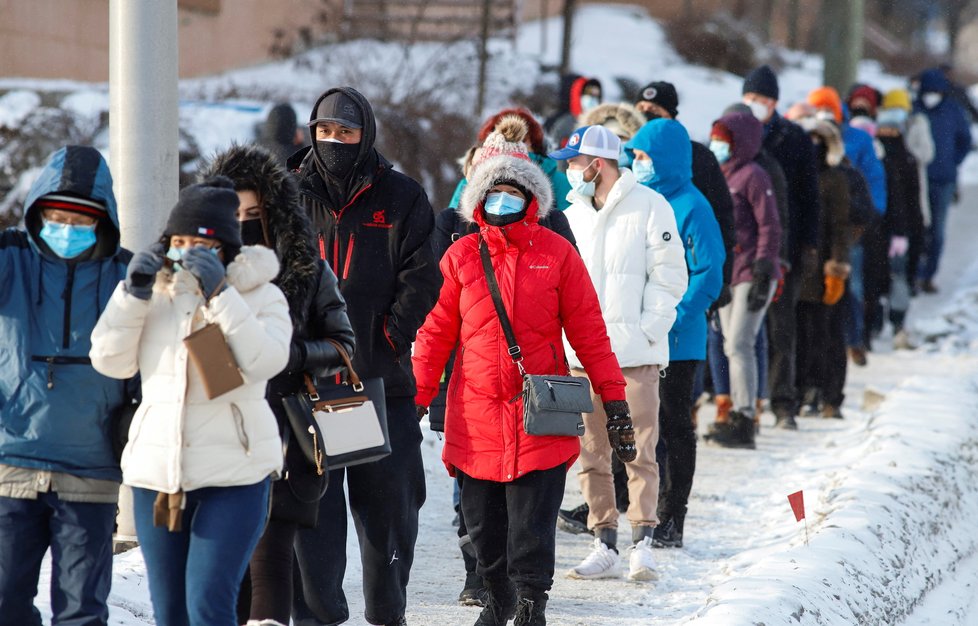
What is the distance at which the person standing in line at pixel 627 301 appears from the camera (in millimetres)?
6805

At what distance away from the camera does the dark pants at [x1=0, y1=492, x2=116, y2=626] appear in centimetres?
438

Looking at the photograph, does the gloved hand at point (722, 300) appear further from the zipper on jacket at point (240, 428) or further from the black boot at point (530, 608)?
the zipper on jacket at point (240, 428)

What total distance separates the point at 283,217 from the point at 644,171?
3.23 m

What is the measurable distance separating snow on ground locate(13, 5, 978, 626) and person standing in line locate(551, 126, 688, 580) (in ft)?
0.81

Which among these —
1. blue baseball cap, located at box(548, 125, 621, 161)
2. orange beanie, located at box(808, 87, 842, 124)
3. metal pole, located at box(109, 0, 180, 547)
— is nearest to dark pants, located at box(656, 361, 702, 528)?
blue baseball cap, located at box(548, 125, 621, 161)

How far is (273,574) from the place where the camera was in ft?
15.6

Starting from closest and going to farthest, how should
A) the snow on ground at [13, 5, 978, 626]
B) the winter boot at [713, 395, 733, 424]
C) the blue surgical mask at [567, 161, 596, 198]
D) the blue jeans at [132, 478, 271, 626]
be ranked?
the blue jeans at [132, 478, 271, 626]
the snow on ground at [13, 5, 978, 626]
the blue surgical mask at [567, 161, 596, 198]
the winter boot at [713, 395, 733, 424]

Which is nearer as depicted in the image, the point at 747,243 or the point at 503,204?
the point at 503,204

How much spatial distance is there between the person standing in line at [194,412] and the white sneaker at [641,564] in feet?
9.25

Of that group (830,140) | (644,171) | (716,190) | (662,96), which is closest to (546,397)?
(644,171)

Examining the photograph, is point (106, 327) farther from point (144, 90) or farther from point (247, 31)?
point (247, 31)

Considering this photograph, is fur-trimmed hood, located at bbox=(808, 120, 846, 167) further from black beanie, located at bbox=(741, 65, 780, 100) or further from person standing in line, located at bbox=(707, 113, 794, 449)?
person standing in line, located at bbox=(707, 113, 794, 449)

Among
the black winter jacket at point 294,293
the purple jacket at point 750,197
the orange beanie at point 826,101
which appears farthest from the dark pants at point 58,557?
the orange beanie at point 826,101

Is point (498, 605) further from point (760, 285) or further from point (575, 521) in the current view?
point (760, 285)
